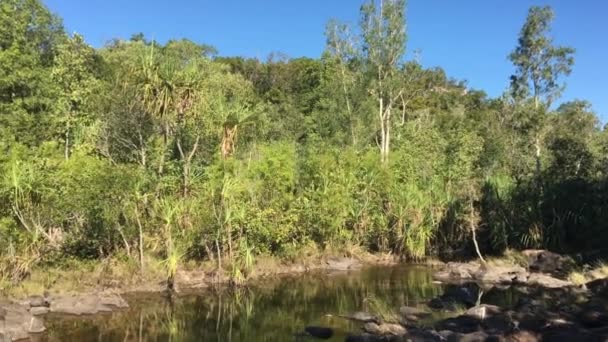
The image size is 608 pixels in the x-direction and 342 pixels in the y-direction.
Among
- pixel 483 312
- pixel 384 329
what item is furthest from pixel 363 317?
pixel 483 312

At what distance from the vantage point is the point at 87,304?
1544cm

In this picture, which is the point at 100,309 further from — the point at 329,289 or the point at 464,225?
the point at 464,225

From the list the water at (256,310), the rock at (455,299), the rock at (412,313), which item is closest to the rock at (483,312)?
the rock at (412,313)

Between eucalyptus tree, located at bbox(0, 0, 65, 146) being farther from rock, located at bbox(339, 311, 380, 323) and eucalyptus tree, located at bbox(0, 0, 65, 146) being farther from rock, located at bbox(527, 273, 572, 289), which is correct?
rock, located at bbox(527, 273, 572, 289)

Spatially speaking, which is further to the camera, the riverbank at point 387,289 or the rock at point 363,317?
the rock at point 363,317

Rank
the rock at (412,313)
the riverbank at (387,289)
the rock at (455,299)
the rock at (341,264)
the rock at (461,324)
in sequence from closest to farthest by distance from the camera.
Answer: the rock at (461,324)
the riverbank at (387,289)
the rock at (412,313)
the rock at (455,299)
the rock at (341,264)

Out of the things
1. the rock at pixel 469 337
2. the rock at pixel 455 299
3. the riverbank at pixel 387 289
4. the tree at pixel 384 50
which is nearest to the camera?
the rock at pixel 469 337

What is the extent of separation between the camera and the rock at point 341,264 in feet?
77.8

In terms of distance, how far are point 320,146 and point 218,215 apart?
15.4 metres

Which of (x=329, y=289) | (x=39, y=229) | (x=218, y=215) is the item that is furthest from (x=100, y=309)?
(x=329, y=289)

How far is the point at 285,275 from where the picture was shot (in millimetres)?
21922

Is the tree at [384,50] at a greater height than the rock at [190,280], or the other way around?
the tree at [384,50]

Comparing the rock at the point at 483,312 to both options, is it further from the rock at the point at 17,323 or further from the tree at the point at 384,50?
the tree at the point at 384,50

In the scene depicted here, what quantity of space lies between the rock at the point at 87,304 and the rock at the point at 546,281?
14.1 metres
